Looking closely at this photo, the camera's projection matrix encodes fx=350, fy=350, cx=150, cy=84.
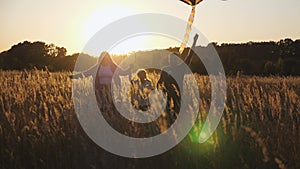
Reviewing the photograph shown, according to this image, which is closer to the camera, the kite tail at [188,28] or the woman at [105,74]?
the kite tail at [188,28]

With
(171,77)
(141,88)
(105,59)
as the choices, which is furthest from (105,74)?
(171,77)

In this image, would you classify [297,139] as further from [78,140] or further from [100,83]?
[100,83]

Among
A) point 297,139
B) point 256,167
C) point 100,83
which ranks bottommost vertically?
point 256,167

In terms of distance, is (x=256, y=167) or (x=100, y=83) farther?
(x=100, y=83)

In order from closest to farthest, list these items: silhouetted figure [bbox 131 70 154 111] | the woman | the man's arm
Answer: the man's arm → silhouetted figure [bbox 131 70 154 111] → the woman

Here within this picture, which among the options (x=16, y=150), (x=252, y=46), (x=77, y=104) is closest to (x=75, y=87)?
(x=77, y=104)

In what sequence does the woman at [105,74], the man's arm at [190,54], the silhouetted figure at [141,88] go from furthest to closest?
1. the woman at [105,74]
2. the silhouetted figure at [141,88]
3. the man's arm at [190,54]

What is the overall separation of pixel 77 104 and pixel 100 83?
1.60m

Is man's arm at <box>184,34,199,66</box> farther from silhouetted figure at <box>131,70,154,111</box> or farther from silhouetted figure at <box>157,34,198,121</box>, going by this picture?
silhouetted figure at <box>131,70,154,111</box>

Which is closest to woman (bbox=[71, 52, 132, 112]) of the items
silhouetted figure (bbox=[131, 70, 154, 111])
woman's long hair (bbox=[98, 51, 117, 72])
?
woman's long hair (bbox=[98, 51, 117, 72])

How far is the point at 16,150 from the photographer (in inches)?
148

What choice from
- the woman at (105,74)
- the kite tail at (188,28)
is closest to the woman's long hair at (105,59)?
the woman at (105,74)

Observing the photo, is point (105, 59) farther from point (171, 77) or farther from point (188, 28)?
point (188, 28)

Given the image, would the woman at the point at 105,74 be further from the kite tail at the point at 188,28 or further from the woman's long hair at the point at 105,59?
the kite tail at the point at 188,28
